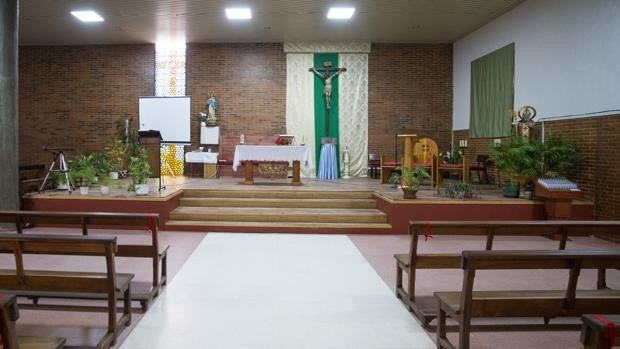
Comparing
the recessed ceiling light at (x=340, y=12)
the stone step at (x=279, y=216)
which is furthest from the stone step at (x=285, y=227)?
the recessed ceiling light at (x=340, y=12)

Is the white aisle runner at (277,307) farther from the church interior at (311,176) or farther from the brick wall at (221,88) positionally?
the brick wall at (221,88)

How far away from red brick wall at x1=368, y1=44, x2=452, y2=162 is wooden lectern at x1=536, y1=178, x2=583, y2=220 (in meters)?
5.56

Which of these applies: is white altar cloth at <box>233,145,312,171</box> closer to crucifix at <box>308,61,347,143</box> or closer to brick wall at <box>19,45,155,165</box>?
crucifix at <box>308,61,347,143</box>

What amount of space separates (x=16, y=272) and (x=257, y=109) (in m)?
9.51

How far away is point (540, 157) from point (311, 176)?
6.11m

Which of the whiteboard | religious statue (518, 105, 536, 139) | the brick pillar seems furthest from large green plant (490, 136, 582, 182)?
the whiteboard

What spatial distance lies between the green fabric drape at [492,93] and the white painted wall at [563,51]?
8.7 inches

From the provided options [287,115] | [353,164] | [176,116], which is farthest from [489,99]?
[176,116]

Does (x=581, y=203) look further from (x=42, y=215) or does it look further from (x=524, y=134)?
(x=42, y=215)

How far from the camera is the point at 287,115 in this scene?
39.1 feet

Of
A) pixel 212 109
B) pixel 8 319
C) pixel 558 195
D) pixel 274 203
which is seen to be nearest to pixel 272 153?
pixel 274 203

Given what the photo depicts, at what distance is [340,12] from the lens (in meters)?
9.25

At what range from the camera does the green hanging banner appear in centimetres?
1186

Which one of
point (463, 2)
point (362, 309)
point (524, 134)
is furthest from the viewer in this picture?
point (463, 2)
